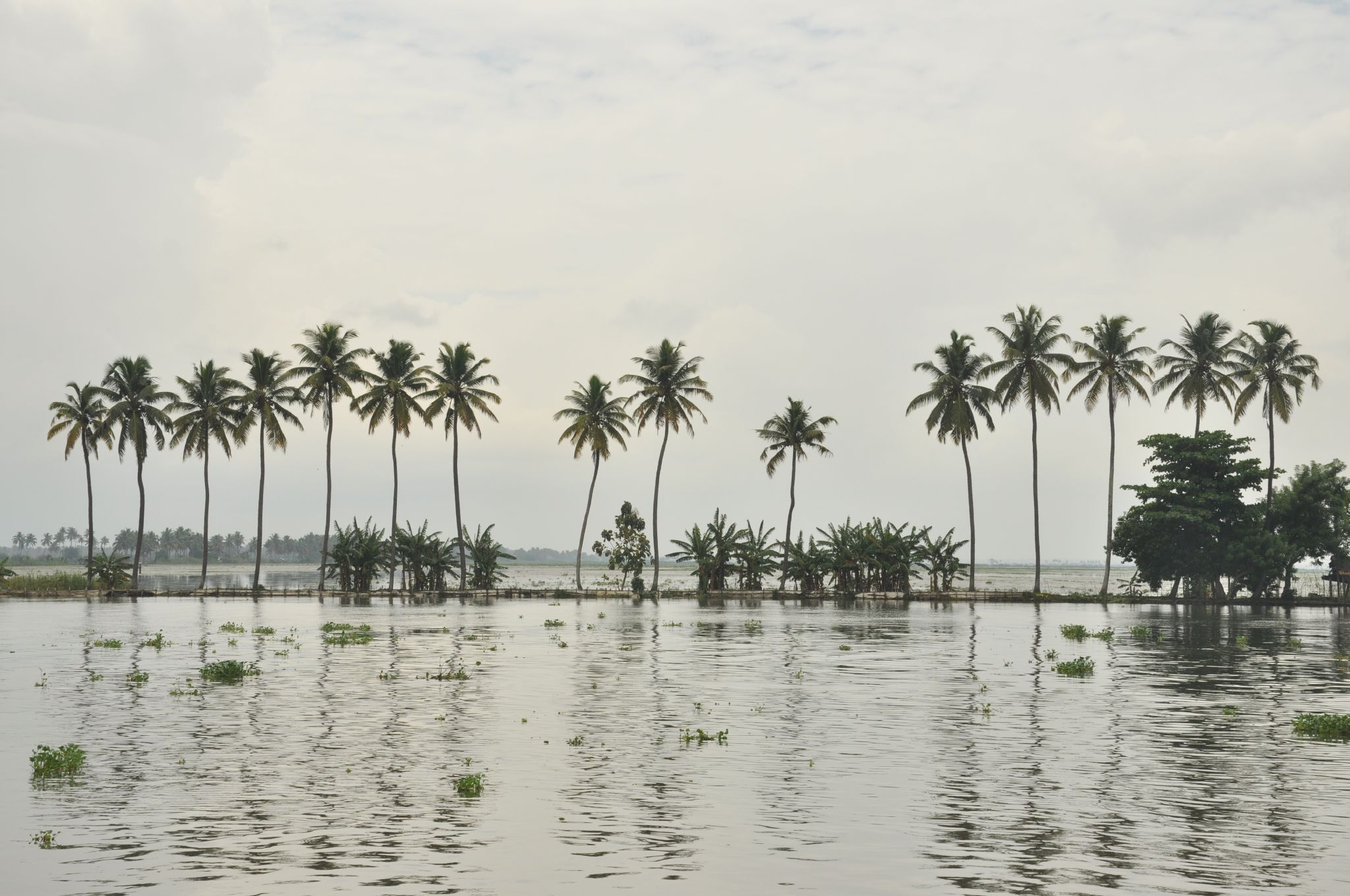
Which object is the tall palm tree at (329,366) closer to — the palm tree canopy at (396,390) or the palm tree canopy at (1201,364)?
the palm tree canopy at (396,390)

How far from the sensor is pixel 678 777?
17078 mm

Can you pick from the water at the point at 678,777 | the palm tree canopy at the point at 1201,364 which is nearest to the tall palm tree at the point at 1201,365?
the palm tree canopy at the point at 1201,364

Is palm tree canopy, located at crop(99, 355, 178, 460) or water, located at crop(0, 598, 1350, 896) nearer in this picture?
water, located at crop(0, 598, 1350, 896)

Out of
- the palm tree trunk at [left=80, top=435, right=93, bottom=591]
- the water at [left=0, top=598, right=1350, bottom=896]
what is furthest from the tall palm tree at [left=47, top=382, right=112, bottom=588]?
the water at [left=0, top=598, right=1350, bottom=896]

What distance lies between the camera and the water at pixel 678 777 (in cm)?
1198

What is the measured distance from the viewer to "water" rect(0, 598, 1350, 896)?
39.3 feet

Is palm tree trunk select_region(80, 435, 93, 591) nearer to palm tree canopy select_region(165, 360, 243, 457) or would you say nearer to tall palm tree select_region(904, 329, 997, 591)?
palm tree canopy select_region(165, 360, 243, 457)

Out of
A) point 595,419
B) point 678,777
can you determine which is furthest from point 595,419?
point 678,777

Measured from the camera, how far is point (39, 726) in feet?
71.3

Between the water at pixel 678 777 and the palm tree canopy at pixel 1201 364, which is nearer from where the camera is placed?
the water at pixel 678 777

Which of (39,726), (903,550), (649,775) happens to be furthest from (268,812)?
(903,550)

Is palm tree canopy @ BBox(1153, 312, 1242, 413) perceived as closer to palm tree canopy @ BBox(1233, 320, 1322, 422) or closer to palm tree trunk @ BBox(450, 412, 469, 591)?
palm tree canopy @ BBox(1233, 320, 1322, 422)

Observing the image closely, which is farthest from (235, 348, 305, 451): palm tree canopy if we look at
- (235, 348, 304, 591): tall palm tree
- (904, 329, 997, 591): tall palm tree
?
(904, 329, 997, 591): tall palm tree

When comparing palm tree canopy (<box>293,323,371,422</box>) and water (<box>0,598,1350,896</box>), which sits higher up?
palm tree canopy (<box>293,323,371,422</box>)
